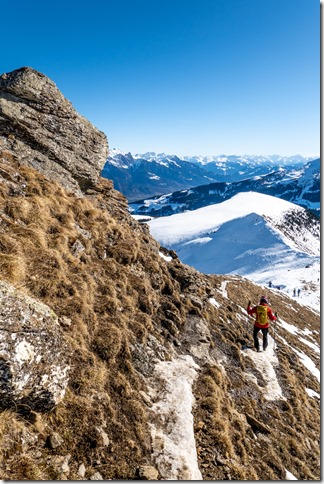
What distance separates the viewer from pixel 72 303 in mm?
10609

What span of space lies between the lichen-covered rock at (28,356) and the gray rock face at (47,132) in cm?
1253

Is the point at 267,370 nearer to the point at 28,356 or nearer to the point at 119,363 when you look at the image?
the point at 119,363

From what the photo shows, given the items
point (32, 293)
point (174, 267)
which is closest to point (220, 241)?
point (174, 267)

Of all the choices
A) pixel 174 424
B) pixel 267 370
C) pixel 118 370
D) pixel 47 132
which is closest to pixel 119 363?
pixel 118 370

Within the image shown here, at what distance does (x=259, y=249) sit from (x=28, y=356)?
14875cm

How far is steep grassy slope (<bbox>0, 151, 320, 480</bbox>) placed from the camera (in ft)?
24.2

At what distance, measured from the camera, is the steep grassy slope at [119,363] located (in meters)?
7.38

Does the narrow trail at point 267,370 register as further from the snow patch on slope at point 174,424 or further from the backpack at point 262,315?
the snow patch on slope at point 174,424

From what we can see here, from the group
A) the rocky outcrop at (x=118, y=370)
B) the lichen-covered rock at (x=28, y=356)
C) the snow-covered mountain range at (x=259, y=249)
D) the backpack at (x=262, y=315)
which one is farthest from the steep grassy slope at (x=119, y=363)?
the snow-covered mountain range at (x=259, y=249)

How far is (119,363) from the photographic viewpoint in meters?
10.3

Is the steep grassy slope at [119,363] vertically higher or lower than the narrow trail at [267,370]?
higher

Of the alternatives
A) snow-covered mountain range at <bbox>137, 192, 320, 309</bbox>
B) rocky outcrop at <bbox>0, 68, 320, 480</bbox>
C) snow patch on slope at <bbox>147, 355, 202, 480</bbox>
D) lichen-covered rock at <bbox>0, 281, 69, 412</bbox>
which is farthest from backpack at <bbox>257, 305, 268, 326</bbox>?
snow-covered mountain range at <bbox>137, 192, 320, 309</bbox>

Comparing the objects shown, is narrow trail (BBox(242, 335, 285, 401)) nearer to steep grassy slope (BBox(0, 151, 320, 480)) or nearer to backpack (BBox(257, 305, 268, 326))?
steep grassy slope (BBox(0, 151, 320, 480))

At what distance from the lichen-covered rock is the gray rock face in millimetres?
12528
